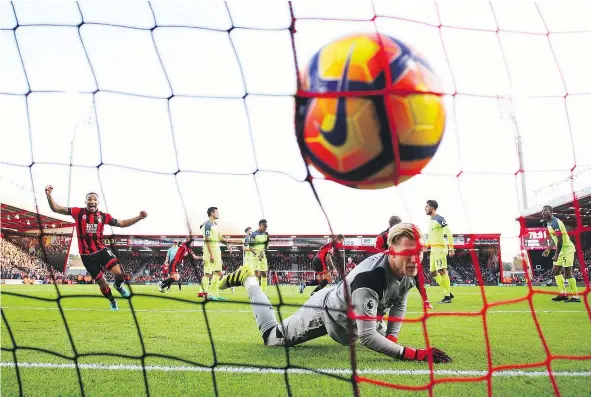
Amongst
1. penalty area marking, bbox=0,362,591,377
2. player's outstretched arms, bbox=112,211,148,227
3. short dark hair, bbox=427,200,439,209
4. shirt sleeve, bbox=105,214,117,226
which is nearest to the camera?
penalty area marking, bbox=0,362,591,377

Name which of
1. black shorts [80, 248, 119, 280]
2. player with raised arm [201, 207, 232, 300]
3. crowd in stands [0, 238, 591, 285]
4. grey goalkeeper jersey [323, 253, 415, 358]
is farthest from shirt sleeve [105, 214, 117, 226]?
crowd in stands [0, 238, 591, 285]

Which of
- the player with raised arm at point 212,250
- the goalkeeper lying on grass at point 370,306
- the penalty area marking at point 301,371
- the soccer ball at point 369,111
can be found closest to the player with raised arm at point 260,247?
the player with raised arm at point 212,250

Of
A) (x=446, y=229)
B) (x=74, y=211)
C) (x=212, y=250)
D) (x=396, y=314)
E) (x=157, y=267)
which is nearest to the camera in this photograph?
(x=396, y=314)

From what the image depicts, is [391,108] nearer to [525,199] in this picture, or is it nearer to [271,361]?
[271,361]

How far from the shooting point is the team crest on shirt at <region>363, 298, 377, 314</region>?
2621mm

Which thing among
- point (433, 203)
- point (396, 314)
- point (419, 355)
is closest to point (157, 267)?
point (433, 203)

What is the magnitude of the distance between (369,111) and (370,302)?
1079mm

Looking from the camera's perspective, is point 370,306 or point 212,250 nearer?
point 370,306

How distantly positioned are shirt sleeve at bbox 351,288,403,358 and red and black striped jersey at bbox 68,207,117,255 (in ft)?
13.0

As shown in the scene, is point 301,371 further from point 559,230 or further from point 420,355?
point 559,230

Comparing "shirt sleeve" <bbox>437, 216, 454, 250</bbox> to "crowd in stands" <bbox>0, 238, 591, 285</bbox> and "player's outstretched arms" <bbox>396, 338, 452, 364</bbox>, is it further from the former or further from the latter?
"crowd in stands" <bbox>0, 238, 591, 285</bbox>

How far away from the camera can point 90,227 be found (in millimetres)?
5867

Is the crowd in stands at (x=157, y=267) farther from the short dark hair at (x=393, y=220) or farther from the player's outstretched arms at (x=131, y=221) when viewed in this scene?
the short dark hair at (x=393, y=220)

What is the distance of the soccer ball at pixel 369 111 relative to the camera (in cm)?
212
